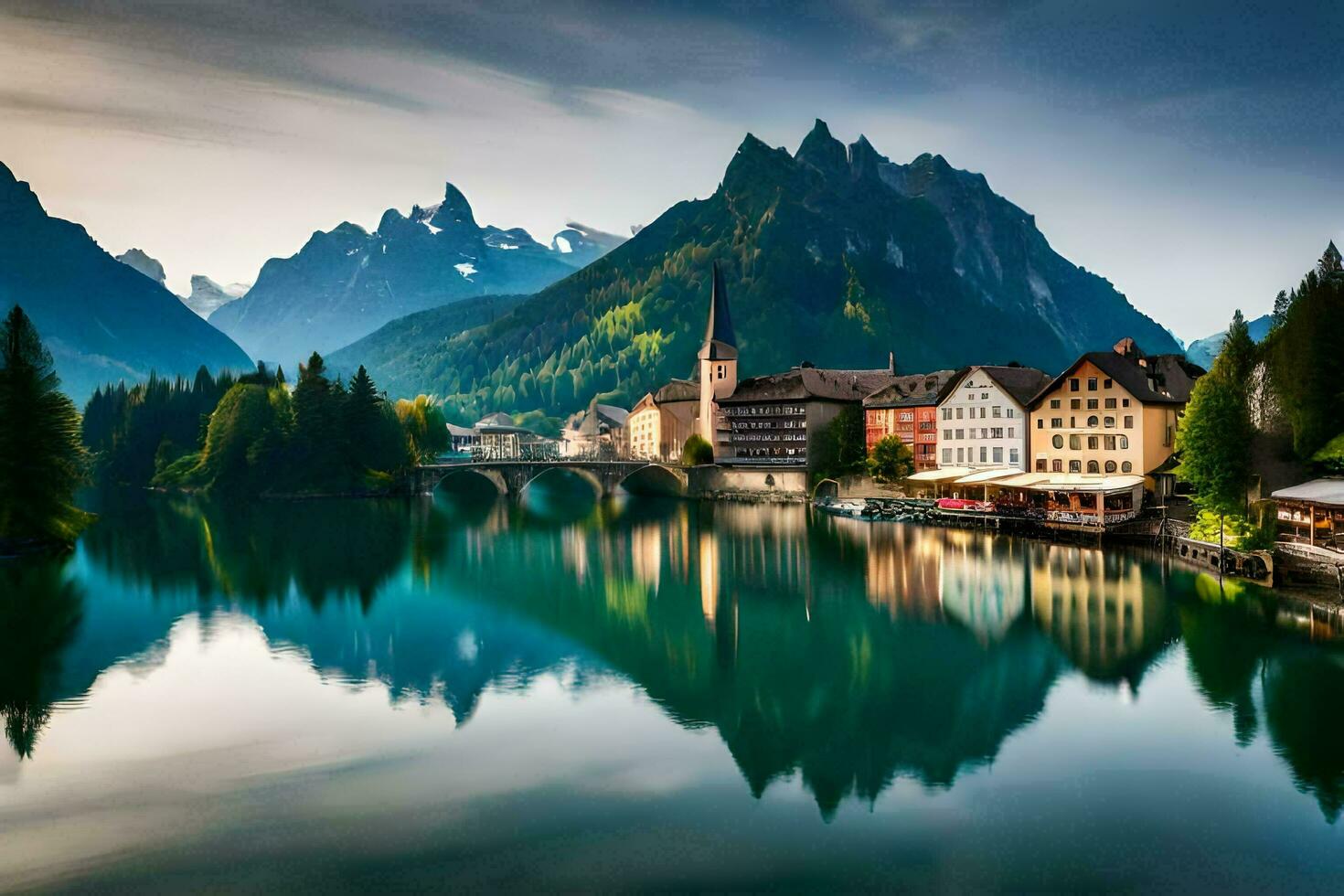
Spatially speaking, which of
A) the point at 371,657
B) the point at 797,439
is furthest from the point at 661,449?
the point at 371,657

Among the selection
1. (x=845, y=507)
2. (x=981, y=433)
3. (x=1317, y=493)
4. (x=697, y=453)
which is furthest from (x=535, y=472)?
(x=1317, y=493)

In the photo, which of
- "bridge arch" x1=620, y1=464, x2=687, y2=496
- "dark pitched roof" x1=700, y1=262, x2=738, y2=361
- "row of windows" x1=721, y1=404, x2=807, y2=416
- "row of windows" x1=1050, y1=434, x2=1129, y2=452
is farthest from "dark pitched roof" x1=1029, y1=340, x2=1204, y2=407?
"dark pitched roof" x1=700, y1=262, x2=738, y2=361

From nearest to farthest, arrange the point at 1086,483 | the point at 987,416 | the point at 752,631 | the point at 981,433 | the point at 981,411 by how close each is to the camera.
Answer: the point at 752,631 → the point at 1086,483 → the point at 987,416 → the point at 981,433 → the point at 981,411

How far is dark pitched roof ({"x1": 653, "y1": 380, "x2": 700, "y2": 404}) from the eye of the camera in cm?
17150

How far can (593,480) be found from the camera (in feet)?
464

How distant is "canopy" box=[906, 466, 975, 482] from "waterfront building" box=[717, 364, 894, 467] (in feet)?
71.0

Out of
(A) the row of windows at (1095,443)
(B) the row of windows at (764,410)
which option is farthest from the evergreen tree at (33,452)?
(B) the row of windows at (764,410)

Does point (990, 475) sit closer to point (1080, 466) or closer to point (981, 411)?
point (1080, 466)

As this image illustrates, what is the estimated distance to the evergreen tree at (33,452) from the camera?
2689 inches

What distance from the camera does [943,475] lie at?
102875mm

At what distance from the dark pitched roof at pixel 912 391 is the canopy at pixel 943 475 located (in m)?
8.18

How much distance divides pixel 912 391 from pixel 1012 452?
21.5m

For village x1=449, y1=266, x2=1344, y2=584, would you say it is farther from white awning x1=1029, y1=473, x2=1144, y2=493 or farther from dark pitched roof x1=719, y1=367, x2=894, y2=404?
dark pitched roof x1=719, y1=367, x2=894, y2=404

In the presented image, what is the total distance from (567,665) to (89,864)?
2123cm
